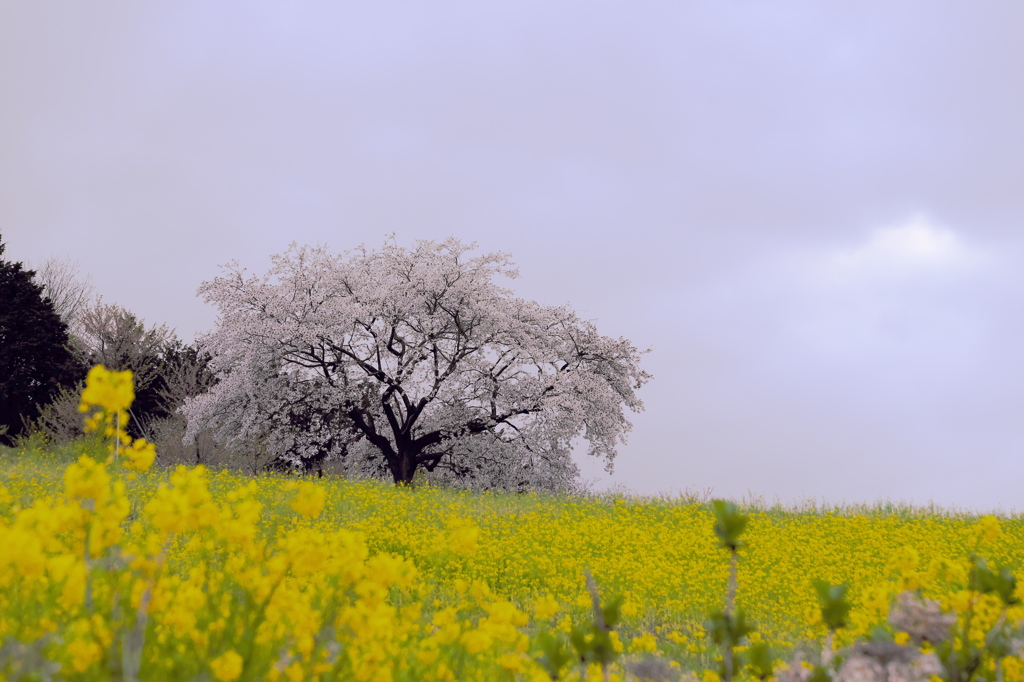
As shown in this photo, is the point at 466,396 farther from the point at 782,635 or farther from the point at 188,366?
the point at 782,635

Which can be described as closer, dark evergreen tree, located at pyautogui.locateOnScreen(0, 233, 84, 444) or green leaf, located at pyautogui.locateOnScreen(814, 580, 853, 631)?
green leaf, located at pyautogui.locateOnScreen(814, 580, 853, 631)

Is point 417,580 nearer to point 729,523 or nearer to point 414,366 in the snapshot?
point 729,523

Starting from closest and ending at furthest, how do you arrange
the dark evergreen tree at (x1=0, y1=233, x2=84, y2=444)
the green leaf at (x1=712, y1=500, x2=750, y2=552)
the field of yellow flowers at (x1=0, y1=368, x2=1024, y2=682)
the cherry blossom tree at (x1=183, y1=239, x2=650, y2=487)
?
1. the green leaf at (x1=712, y1=500, x2=750, y2=552)
2. the field of yellow flowers at (x1=0, y1=368, x2=1024, y2=682)
3. the cherry blossom tree at (x1=183, y1=239, x2=650, y2=487)
4. the dark evergreen tree at (x1=0, y1=233, x2=84, y2=444)

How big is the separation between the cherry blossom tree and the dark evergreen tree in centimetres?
862

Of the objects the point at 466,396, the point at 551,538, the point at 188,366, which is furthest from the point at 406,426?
the point at 551,538

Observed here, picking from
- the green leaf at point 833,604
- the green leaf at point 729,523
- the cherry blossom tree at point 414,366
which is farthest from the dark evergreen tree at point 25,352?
the green leaf at point 833,604

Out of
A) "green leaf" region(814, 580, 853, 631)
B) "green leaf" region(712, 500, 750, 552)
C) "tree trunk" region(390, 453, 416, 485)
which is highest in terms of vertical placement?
"green leaf" region(712, 500, 750, 552)

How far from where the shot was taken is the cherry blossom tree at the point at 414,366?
18766 millimetres

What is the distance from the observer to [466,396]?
19453 mm

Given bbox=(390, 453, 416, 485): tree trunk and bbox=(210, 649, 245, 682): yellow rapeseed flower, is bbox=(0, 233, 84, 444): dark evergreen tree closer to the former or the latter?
bbox=(390, 453, 416, 485): tree trunk

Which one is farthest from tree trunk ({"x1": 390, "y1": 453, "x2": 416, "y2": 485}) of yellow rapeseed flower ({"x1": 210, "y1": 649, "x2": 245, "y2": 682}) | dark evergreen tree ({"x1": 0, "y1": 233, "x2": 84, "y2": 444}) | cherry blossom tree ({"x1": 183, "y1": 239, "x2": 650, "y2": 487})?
yellow rapeseed flower ({"x1": 210, "y1": 649, "x2": 245, "y2": 682})

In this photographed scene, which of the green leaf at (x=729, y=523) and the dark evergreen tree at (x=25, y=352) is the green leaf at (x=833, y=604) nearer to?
the green leaf at (x=729, y=523)

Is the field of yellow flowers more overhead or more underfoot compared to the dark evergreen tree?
more underfoot

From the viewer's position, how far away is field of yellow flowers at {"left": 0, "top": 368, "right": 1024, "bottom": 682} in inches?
103
